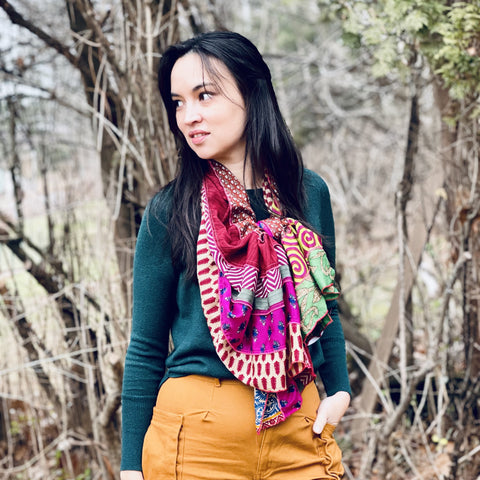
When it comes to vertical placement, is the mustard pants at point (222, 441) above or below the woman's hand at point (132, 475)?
above

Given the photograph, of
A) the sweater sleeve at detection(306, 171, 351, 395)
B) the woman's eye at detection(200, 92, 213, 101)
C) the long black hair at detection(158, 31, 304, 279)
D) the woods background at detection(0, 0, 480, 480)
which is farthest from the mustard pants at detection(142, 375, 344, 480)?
the woods background at detection(0, 0, 480, 480)

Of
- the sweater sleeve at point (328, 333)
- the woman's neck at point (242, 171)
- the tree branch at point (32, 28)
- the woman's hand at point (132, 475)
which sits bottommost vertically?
the woman's hand at point (132, 475)

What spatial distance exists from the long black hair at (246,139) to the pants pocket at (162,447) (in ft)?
1.36

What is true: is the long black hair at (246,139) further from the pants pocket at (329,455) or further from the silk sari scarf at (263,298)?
the pants pocket at (329,455)

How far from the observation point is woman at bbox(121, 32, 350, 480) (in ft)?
5.13

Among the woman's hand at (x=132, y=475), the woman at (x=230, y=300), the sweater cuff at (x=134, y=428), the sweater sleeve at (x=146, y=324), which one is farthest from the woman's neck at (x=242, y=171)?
the woman's hand at (x=132, y=475)

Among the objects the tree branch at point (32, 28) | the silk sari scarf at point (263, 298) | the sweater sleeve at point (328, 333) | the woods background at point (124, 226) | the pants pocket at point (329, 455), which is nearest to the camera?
the silk sari scarf at point (263, 298)

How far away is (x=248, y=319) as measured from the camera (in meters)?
1.54

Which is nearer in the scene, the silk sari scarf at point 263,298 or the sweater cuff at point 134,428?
the silk sari scarf at point 263,298

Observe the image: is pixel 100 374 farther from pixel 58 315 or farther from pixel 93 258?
pixel 93 258

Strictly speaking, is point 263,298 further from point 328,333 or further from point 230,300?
point 328,333

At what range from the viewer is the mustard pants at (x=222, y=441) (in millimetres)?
1563


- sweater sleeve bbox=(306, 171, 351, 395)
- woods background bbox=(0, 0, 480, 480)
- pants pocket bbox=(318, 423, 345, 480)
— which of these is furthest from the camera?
woods background bbox=(0, 0, 480, 480)

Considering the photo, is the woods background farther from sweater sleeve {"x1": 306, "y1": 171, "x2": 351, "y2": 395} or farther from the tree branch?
sweater sleeve {"x1": 306, "y1": 171, "x2": 351, "y2": 395}
